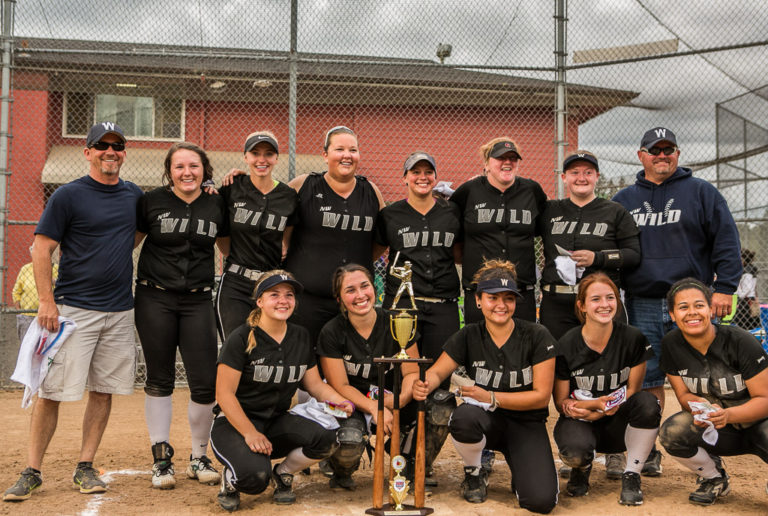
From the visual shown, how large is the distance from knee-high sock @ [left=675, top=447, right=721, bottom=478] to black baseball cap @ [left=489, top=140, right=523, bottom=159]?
1.98 meters

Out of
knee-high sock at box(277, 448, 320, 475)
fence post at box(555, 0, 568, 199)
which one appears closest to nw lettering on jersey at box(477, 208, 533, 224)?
knee-high sock at box(277, 448, 320, 475)

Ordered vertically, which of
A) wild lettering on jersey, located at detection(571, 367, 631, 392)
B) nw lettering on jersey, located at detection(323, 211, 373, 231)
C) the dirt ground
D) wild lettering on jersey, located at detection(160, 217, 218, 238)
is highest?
nw lettering on jersey, located at detection(323, 211, 373, 231)

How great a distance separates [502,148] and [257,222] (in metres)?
1.56

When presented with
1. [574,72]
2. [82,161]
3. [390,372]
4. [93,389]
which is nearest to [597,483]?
[390,372]

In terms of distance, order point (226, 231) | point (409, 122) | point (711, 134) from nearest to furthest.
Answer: point (226, 231) → point (711, 134) → point (409, 122)

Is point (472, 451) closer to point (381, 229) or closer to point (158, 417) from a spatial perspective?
point (381, 229)

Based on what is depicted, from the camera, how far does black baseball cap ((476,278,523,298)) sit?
13.1ft

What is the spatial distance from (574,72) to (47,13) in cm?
524

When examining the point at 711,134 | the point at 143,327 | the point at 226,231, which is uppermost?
the point at 711,134

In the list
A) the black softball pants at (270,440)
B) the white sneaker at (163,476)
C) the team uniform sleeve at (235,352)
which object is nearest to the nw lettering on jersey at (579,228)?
the black softball pants at (270,440)

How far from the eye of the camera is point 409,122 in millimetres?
12242

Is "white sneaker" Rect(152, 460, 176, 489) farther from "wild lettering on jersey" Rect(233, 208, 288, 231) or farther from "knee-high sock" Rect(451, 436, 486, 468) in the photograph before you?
"knee-high sock" Rect(451, 436, 486, 468)

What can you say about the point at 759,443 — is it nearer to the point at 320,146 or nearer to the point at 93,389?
the point at 93,389

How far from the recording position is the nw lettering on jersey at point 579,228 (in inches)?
181
